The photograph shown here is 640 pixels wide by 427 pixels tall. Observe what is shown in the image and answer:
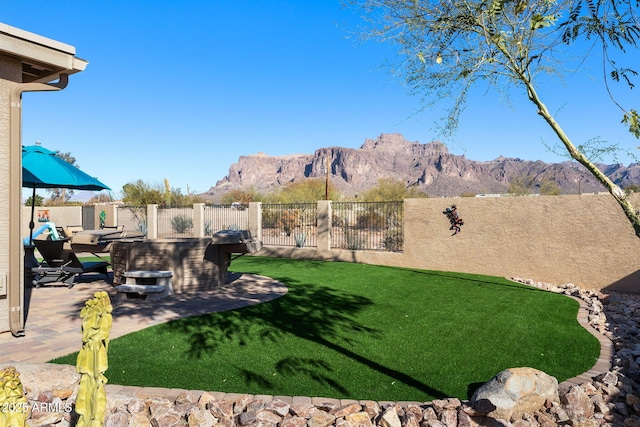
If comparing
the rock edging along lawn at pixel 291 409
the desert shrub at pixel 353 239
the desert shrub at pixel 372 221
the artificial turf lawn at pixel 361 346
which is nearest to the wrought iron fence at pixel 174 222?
the desert shrub at pixel 353 239

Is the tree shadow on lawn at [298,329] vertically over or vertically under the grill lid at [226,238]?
under

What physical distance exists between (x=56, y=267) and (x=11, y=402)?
8.42m

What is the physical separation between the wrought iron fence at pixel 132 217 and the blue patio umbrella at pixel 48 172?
1477 cm

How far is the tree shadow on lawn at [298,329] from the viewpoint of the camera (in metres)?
4.27

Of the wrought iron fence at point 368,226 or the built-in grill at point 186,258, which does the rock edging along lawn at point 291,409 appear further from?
the wrought iron fence at point 368,226

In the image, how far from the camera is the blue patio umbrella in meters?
8.25

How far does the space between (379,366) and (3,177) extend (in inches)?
202

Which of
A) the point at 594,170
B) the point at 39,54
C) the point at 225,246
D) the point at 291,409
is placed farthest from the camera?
the point at 225,246

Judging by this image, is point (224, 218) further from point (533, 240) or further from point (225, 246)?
point (533, 240)

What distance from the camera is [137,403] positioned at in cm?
331

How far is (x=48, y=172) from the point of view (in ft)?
27.5

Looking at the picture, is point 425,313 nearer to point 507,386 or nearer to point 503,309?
point 503,309

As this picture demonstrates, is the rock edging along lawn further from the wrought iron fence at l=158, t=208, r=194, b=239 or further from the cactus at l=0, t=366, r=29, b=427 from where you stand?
the wrought iron fence at l=158, t=208, r=194, b=239

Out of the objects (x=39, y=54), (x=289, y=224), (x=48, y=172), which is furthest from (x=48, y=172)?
(x=289, y=224)
